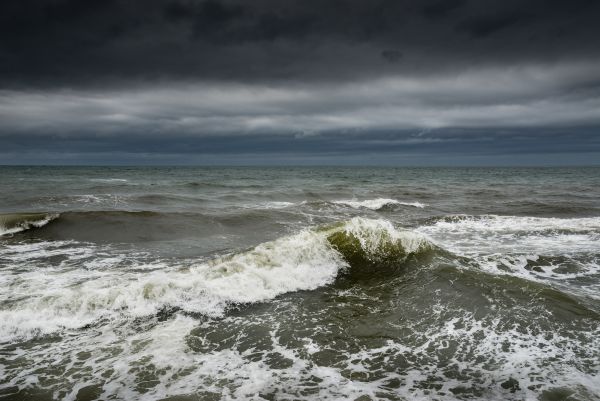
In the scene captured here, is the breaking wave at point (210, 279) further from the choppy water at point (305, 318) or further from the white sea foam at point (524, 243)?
the white sea foam at point (524, 243)

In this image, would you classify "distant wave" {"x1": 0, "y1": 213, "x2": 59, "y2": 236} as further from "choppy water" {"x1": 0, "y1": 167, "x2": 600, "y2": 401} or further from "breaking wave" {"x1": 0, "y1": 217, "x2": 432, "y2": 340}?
"breaking wave" {"x1": 0, "y1": 217, "x2": 432, "y2": 340}

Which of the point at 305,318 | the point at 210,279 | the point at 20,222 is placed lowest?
the point at 305,318

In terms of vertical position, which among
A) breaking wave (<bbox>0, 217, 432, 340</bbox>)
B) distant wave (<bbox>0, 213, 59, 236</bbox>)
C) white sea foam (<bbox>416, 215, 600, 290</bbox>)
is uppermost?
distant wave (<bbox>0, 213, 59, 236</bbox>)

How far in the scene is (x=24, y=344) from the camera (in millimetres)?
5859

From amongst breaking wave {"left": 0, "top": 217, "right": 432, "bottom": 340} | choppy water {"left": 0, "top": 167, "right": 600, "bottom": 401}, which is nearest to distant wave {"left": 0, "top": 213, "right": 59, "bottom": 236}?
choppy water {"left": 0, "top": 167, "right": 600, "bottom": 401}

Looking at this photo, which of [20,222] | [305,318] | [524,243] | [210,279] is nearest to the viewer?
[305,318]

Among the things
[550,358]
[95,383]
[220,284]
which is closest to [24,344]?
[95,383]

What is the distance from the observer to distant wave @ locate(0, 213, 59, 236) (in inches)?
560

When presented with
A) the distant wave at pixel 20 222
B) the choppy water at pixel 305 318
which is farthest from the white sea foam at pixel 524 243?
the distant wave at pixel 20 222

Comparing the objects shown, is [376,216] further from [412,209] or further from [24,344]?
[24,344]

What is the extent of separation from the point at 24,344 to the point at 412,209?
791 inches

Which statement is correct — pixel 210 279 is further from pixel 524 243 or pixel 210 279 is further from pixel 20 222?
pixel 20 222

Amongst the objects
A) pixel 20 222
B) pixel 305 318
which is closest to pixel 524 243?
pixel 305 318

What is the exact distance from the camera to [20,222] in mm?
14734
